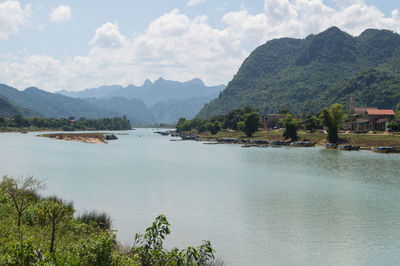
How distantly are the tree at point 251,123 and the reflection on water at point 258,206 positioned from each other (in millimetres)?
104853

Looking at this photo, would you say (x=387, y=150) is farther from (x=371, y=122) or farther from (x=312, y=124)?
(x=371, y=122)

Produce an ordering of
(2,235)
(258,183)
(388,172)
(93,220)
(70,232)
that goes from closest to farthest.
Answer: (2,235), (70,232), (93,220), (258,183), (388,172)

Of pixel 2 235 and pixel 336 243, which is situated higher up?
pixel 2 235

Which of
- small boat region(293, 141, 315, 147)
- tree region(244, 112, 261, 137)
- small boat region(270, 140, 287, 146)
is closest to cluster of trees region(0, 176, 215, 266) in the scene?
small boat region(293, 141, 315, 147)

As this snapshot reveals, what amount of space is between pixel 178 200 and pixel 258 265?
2244 centimetres

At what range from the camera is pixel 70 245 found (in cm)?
2109

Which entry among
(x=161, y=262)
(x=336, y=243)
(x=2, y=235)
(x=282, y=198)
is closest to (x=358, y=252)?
(x=336, y=243)

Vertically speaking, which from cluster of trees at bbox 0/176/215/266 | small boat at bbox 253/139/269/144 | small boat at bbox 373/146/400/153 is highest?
small boat at bbox 253/139/269/144

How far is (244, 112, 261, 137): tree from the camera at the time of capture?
184 meters

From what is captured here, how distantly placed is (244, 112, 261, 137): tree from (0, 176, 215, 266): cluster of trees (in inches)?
6202

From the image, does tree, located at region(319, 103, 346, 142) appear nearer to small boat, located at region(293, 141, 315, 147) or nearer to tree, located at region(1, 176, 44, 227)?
small boat, located at region(293, 141, 315, 147)

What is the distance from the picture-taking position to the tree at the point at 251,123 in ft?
603

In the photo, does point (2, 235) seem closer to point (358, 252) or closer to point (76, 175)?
point (358, 252)

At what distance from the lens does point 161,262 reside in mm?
20219
